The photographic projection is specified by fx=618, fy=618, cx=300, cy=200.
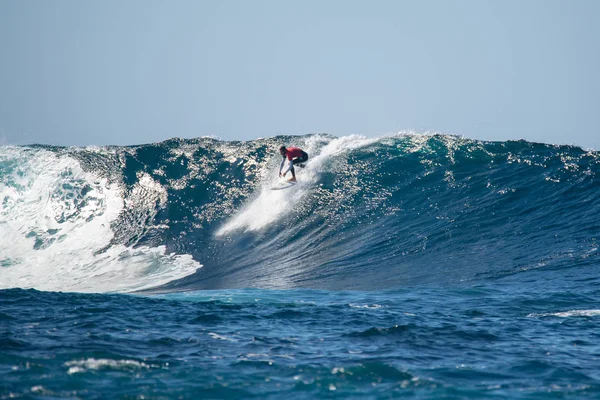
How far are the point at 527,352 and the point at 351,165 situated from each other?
46.4 ft

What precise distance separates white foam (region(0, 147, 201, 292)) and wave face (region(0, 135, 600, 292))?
0.06m

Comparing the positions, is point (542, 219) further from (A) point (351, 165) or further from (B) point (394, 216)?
(A) point (351, 165)

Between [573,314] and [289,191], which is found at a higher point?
[289,191]

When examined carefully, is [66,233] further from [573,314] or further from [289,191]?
[573,314]

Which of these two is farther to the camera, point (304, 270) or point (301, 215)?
point (301, 215)

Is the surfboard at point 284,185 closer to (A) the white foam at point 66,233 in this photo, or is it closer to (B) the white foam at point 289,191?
(B) the white foam at point 289,191

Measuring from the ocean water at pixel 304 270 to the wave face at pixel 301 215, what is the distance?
0.08 metres

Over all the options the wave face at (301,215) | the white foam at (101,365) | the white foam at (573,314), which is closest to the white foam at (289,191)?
the wave face at (301,215)

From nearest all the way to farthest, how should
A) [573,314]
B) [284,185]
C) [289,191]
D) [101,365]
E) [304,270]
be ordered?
1. [101,365]
2. [573,314]
3. [304,270]
4. [289,191]
5. [284,185]

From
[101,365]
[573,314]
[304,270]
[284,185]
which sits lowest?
[573,314]

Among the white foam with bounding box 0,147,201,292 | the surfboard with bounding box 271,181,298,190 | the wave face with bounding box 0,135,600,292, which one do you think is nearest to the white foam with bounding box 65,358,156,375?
the wave face with bounding box 0,135,600,292

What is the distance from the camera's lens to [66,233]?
63.0 feet

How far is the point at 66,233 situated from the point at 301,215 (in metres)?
7.33

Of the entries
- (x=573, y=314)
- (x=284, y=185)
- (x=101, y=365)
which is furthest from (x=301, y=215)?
(x=101, y=365)
